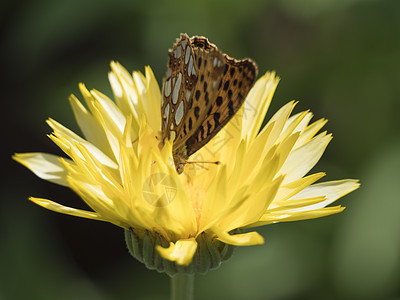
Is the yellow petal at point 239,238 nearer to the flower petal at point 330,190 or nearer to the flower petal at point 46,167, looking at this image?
the flower petal at point 330,190

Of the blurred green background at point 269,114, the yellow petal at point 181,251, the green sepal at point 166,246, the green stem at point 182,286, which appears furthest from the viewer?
the blurred green background at point 269,114

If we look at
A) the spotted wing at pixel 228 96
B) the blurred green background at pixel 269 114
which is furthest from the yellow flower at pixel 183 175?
the blurred green background at pixel 269 114

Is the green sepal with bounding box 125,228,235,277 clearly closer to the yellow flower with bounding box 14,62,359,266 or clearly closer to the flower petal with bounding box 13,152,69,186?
the yellow flower with bounding box 14,62,359,266

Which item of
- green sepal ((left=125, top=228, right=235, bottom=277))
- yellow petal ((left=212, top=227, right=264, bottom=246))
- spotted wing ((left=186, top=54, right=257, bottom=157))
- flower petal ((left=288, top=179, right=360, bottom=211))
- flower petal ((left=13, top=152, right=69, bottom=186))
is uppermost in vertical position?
spotted wing ((left=186, top=54, right=257, bottom=157))

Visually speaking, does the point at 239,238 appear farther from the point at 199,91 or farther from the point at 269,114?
the point at 269,114

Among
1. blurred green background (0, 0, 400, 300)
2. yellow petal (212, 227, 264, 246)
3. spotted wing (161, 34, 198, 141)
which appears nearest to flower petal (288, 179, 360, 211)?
yellow petal (212, 227, 264, 246)

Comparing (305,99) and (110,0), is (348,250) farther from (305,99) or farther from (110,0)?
(110,0)

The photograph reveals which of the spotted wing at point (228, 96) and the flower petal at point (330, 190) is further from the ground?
the spotted wing at point (228, 96)
